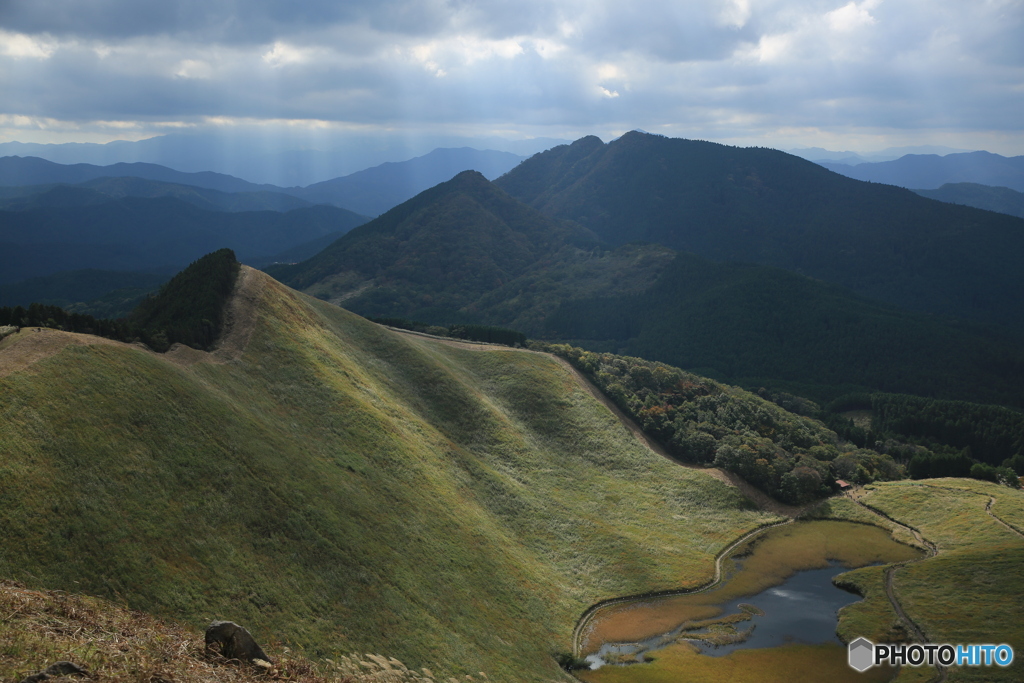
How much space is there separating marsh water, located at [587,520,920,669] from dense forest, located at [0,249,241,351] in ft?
180

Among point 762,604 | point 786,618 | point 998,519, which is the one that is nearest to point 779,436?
point 998,519

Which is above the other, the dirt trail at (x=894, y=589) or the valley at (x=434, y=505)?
the valley at (x=434, y=505)

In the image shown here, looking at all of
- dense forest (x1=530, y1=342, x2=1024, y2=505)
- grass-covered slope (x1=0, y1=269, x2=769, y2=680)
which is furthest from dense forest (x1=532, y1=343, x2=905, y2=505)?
grass-covered slope (x1=0, y1=269, x2=769, y2=680)

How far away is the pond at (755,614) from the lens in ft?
182

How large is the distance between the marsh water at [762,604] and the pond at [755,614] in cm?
10

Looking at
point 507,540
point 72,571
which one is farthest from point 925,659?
point 72,571

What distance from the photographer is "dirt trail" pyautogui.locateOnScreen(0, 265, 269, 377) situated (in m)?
43.6

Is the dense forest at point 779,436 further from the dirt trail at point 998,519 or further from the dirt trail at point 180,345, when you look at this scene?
the dirt trail at point 180,345

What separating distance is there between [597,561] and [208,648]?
57.2 m

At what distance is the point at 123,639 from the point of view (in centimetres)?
2098

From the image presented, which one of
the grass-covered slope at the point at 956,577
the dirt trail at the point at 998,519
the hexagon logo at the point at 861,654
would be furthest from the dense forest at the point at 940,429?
the hexagon logo at the point at 861,654

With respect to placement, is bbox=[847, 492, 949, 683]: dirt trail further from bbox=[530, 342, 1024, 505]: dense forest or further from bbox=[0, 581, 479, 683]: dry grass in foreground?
bbox=[0, 581, 479, 683]: dry grass in foreground

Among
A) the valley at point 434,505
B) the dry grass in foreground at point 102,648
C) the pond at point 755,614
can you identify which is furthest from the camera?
the pond at point 755,614

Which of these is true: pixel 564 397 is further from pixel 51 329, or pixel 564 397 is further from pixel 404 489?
pixel 51 329
